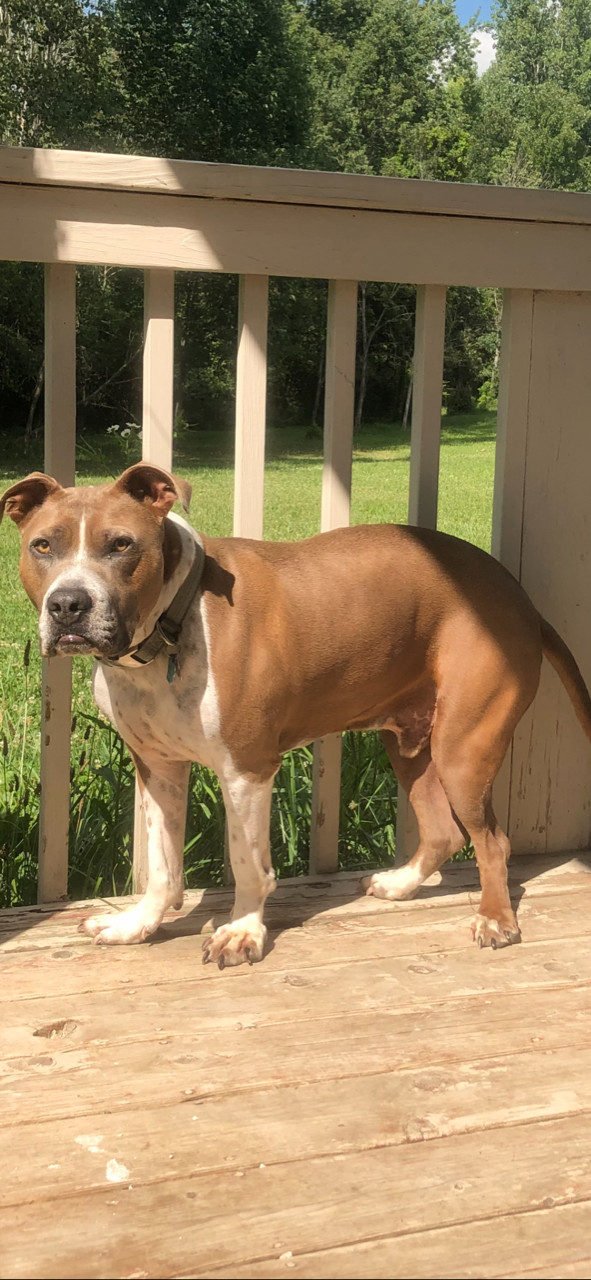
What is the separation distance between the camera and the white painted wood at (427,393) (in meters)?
3.10

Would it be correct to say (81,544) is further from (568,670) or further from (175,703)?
(568,670)

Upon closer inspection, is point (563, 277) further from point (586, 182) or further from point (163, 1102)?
point (586, 182)

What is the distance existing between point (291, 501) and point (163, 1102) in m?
16.5

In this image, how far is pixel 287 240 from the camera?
2869 millimetres

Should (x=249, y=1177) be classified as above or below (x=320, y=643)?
below

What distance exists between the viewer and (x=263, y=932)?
2.75 metres

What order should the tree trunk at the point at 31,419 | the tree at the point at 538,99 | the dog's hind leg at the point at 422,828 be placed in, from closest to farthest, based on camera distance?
1. the dog's hind leg at the point at 422,828
2. the tree trunk at the point at 31,419
3. the tree at the point at 538,99

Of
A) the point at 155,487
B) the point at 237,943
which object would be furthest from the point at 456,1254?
the point at 155,487

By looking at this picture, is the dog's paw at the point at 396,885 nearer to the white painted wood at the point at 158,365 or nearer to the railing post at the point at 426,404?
the railing post at the point at 426,404

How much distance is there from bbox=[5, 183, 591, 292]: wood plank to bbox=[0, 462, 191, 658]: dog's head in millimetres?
577

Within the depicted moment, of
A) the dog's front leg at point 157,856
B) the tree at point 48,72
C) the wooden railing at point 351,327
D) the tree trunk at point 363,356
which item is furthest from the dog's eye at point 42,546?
the tree trunk at point 363,356

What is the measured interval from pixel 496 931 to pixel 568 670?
0.68 meters

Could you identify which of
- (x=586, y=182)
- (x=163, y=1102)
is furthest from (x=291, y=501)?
(x=586, y=182)

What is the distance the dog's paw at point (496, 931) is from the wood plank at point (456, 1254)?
0.98 meters
